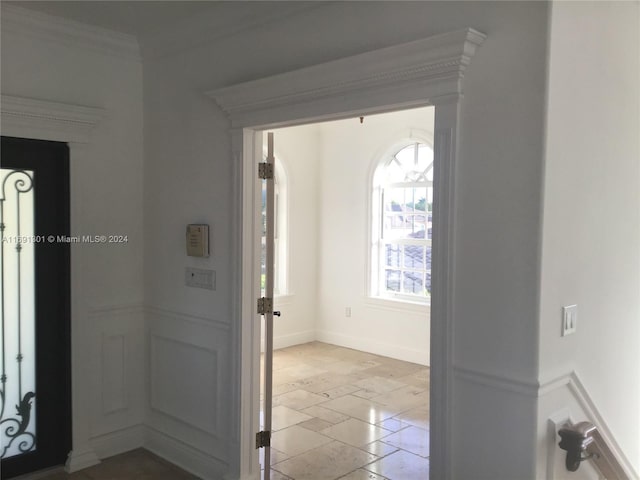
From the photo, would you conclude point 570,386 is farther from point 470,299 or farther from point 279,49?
point 279,49

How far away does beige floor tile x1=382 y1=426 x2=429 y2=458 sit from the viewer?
12.7 feet

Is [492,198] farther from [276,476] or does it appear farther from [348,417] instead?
[348,417]

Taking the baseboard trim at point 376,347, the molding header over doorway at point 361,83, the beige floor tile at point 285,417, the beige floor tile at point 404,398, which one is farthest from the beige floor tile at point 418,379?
the molding header over doorway at point 361,83

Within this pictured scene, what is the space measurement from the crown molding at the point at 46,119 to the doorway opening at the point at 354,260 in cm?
258

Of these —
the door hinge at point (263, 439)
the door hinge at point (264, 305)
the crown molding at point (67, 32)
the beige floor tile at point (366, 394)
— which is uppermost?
the crown molding at point (67, 32)

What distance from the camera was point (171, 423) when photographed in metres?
3.69

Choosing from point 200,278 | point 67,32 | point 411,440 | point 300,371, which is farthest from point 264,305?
point 300,371

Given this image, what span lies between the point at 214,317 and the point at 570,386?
1.96 m

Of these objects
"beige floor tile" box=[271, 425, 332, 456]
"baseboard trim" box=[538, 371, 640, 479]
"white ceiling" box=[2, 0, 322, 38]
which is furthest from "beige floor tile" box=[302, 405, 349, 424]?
"white ceiling" box=[2, 0, 322, 38]

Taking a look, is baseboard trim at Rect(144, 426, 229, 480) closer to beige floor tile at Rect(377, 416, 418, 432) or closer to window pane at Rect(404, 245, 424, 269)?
beige floor tile at Rect(377, 416, 418, 432)

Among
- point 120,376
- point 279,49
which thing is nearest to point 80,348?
point 120,376

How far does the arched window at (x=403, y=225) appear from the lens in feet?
20.1

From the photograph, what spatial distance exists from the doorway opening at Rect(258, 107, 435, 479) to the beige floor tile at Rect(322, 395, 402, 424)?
3 cm

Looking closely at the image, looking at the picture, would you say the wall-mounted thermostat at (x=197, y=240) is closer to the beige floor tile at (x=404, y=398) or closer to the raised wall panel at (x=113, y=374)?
the raised wall panel at (x=113, y=374)
